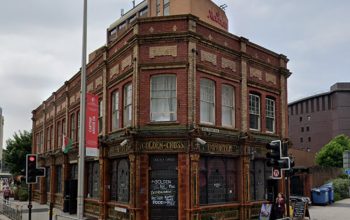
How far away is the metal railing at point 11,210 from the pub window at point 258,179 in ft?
38.9

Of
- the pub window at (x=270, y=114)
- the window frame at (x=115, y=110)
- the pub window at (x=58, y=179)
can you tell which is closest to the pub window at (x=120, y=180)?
the window frame at (x=115, y=110)

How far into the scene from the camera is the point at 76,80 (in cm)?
2978

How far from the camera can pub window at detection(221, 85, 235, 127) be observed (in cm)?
2117

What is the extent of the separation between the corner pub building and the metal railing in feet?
13.0

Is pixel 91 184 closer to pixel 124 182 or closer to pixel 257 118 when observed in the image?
pixel 124 182

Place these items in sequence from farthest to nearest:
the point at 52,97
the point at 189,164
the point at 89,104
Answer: the point at 52,97 → the point at 189,164 → the point at 89,104

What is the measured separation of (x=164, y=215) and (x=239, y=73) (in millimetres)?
8121

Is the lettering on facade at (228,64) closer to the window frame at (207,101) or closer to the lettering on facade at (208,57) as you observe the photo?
the lettering on facade at (208,57)

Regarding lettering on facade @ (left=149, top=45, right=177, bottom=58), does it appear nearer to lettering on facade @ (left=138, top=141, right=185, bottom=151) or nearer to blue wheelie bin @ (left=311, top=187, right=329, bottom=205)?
lettering on facade @ (left=138, top=141, right=185, bottom=151)

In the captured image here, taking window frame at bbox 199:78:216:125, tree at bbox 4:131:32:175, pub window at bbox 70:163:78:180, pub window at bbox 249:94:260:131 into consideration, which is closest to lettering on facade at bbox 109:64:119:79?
window frame at bbox 199:78:216:125

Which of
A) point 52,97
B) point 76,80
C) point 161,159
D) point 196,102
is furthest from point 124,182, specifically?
point 52,97

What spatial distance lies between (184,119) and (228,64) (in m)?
4.28

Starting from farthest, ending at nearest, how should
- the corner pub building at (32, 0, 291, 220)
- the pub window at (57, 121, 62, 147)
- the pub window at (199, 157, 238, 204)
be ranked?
the pub window at (57, 121, 62, 147), the pub window at (199, 157, 238, 204), the corner pub building at (32, 0, 291, 220)

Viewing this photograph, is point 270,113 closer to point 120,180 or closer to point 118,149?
point 118,149
